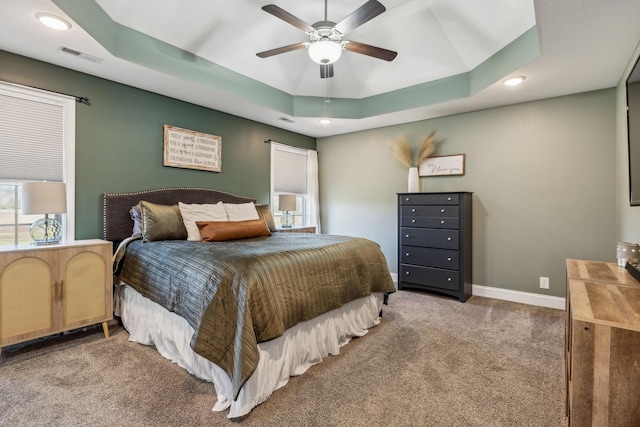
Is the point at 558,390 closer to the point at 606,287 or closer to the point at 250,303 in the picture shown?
the point at 606,287

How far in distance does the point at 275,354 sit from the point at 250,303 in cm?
43

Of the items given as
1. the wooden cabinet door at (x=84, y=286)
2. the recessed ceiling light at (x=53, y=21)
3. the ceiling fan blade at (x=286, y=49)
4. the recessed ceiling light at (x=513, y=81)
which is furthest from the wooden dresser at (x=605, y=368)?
the recessed ceiling light at (x=53, y=21)

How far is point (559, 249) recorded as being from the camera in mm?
3398

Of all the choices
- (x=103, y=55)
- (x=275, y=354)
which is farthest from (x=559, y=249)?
(x=103, y=55)

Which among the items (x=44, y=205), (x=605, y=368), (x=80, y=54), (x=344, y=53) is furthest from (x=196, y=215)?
(x=605, y=368)

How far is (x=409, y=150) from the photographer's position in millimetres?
4328

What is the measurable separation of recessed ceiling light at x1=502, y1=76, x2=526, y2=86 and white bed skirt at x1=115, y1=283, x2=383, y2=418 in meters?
2.43

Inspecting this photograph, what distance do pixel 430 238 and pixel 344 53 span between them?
2.46 meters

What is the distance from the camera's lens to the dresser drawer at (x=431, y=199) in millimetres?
3631

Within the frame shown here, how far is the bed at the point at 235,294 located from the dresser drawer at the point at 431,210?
1283 millimetres

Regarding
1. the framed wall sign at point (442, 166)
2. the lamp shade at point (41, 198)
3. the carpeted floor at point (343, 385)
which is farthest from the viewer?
the framed wall sign at point (442, 166)

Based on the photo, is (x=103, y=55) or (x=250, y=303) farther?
(x=103, y=55)

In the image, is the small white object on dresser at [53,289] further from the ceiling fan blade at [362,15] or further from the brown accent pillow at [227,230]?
the ceiling fan blade at [362,15]

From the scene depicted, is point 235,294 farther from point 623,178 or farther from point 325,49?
point 623,178
